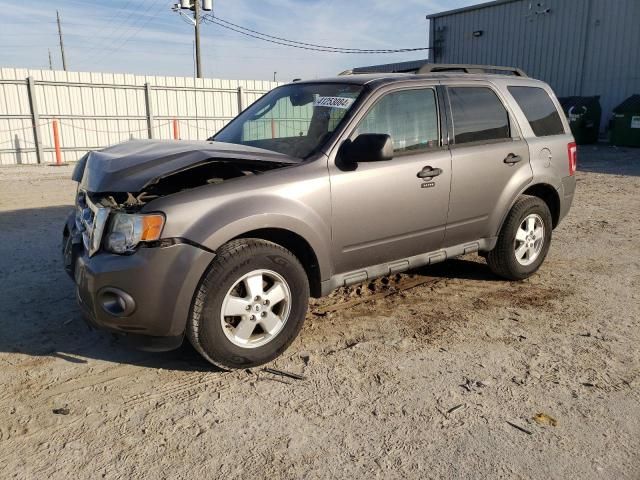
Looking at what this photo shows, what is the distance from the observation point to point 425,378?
3.16 meters

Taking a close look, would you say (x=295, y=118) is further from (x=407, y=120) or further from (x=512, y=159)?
(x=512, y=159)

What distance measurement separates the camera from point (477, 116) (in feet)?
14.5

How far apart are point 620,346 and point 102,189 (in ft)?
11.4

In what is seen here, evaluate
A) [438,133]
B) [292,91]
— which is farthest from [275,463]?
[292,91]

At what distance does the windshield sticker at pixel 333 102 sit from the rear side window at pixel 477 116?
3.17ft

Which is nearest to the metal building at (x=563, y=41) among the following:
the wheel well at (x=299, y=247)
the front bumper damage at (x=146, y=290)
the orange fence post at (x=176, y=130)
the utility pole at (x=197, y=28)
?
the utility pole at (x=197, y=28)

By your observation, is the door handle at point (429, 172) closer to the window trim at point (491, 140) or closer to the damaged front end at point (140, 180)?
the window trim at point (491, 140)

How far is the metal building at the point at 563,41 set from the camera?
68.0ft

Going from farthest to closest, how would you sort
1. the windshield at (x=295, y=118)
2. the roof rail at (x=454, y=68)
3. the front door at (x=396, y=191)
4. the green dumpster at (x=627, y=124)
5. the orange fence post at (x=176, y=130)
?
the green dumpster at (x=627, y=124) → the orange fence post at (x=176, y=130) → the roof rail at (x=454, y=68) → the windshield at (x=295, y=118) → the front door at (x=396, y=191)

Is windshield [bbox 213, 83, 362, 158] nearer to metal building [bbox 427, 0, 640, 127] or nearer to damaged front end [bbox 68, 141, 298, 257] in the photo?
damaged front end [bbox 68, 141, 298, 257]

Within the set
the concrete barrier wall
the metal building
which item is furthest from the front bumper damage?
the metal building

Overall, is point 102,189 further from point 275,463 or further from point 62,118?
point 62,118

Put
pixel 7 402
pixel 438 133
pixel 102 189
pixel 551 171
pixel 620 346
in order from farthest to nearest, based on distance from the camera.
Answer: pixel 551 171
pixel 438 133
pixel 620 346
pixel 102 189
pixel 7 402

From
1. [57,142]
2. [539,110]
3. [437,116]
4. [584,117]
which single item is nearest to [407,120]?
[437,116]
